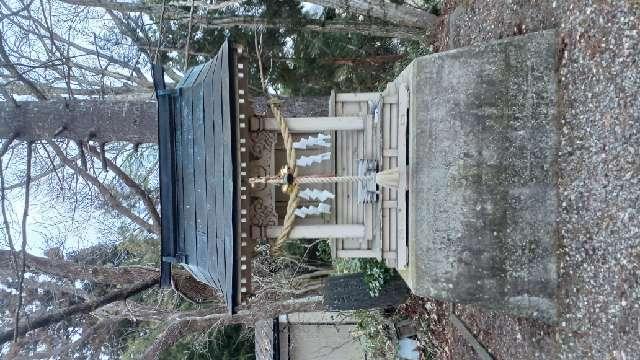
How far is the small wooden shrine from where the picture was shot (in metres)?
5.11

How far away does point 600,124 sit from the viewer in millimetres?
5125

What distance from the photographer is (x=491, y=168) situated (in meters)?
5.59

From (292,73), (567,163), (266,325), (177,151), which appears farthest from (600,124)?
(266,325)

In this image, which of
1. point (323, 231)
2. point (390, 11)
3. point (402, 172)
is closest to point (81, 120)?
point (323, 231)

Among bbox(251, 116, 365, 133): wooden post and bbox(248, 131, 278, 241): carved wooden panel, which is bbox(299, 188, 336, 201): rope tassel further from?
bbox(251, 116, 365, 133): wooden post

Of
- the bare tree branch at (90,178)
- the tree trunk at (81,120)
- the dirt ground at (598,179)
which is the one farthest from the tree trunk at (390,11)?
the bare tree branch at (90,178)

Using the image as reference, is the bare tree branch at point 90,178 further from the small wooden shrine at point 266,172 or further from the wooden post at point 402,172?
the wooden post at point 402,172

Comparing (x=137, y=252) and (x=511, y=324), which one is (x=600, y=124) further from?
(x=137, y=252)

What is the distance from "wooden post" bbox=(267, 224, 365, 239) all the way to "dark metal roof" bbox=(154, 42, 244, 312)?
564mm

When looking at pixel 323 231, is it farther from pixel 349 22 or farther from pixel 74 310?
pixel 349 22

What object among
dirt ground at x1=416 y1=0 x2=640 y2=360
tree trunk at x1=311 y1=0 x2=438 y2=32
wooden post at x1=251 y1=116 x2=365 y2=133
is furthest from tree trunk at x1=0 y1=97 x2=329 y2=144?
dirt ground at x1=416 y1=0 x2=640 y2=360

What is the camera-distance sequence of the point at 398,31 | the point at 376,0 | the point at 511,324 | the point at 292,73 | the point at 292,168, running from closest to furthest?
the point at 292,168
the point at 511,324
the point at 376,0
the point at 398,31
the point at 292,73

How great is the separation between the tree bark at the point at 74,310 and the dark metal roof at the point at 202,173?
2.92 metres

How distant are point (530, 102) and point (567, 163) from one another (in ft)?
2.11
